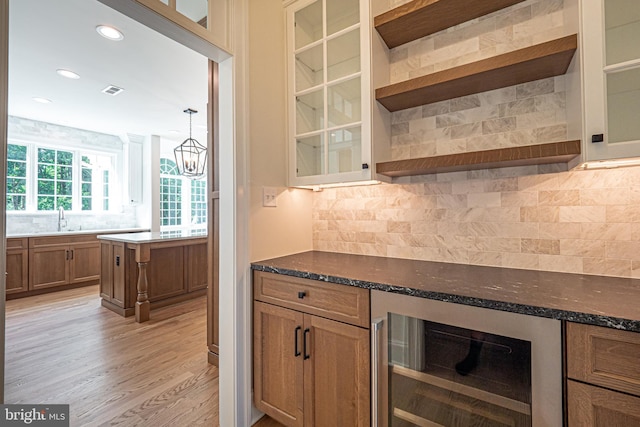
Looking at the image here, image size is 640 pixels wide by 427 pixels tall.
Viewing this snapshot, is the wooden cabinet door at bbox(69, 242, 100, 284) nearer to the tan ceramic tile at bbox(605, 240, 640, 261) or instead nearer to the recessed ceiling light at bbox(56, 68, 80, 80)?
the recessed ceiling light at bbox(56, 68, 80, 80)

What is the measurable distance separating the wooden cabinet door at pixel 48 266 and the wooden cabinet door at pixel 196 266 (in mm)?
2418

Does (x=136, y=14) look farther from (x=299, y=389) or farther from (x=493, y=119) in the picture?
(x=299, y=389)

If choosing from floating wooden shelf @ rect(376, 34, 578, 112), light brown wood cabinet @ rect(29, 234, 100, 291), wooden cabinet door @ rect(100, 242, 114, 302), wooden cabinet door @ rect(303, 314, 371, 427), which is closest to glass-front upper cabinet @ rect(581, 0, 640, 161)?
floating wooden shelf @ rect(376, 34, 578, 112)

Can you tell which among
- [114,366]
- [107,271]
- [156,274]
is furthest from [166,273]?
[114,366]

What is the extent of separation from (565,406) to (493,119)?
1258 mm

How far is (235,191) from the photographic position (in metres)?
1.54

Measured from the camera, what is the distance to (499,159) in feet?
4.03

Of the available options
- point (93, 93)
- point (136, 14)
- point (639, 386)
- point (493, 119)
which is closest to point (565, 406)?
point (639, 386)

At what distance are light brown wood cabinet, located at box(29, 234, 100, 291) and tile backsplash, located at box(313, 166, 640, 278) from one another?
4988 millimetres

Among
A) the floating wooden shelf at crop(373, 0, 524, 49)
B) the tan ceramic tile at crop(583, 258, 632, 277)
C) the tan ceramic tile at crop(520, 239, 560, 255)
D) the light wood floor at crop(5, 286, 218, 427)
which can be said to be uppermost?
the floating wooden shelf at crop(373, 0, 524, 49)

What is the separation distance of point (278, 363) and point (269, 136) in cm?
131

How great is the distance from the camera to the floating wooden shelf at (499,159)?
111cm

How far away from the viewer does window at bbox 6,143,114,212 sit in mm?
4629

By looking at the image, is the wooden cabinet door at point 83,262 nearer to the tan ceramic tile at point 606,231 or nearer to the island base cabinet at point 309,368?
the island base cabinet at point 309,368
